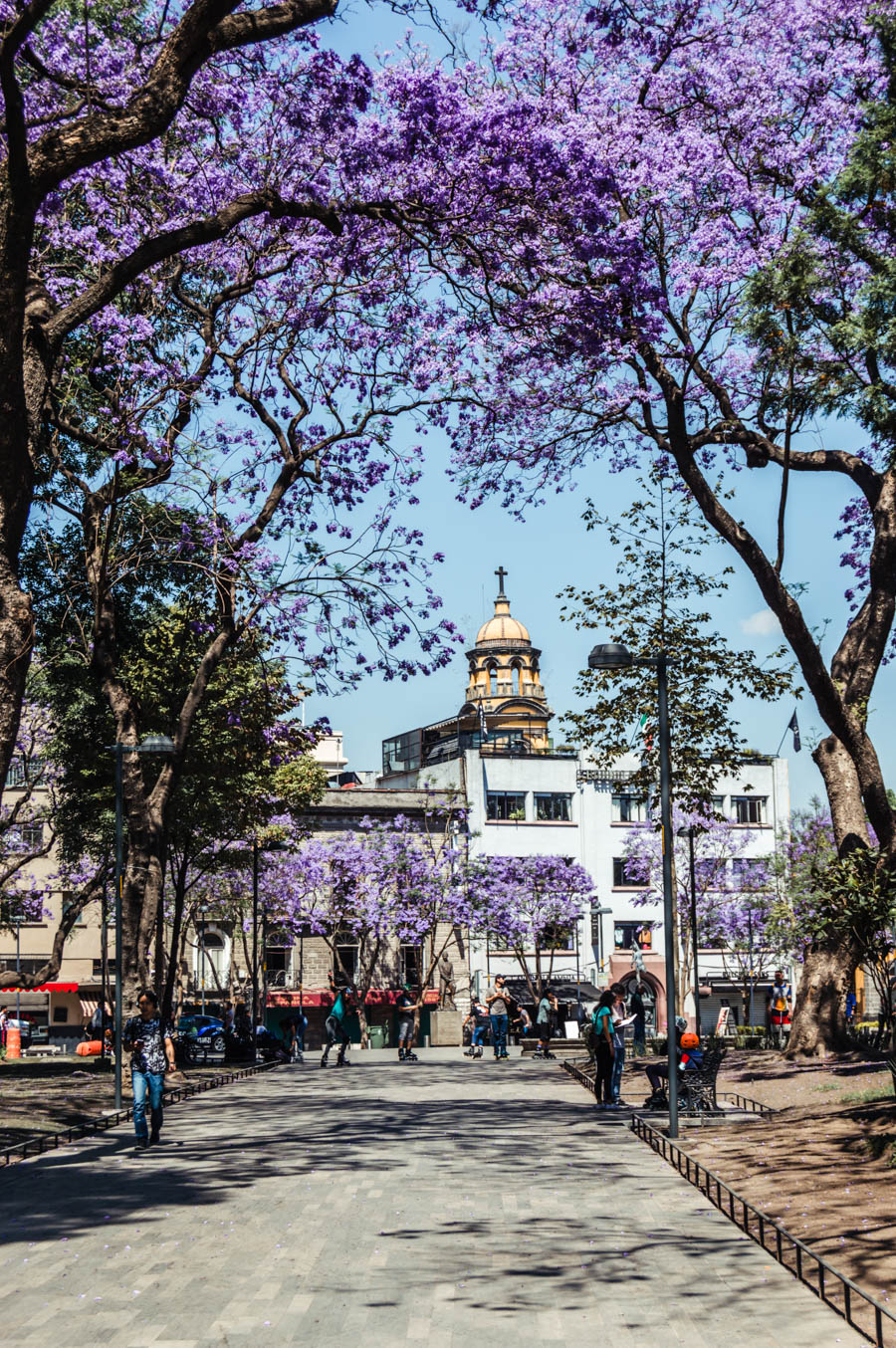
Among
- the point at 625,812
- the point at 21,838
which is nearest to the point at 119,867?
the point at 21,838

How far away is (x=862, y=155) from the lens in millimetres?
16562

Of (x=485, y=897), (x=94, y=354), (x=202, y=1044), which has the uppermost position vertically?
(x=94, y=354)

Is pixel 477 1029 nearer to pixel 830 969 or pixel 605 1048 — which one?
pixel 830 969

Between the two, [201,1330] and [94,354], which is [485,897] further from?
[201,1330]

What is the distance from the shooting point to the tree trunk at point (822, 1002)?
24.1m

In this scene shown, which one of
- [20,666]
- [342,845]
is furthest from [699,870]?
[20,666]

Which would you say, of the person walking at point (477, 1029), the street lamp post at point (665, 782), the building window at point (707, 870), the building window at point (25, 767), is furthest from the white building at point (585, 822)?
the street lamp post at point (665, 782)

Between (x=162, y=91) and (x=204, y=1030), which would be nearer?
(x=162, y=91)

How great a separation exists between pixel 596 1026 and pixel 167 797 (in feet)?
25.3

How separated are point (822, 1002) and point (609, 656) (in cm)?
960

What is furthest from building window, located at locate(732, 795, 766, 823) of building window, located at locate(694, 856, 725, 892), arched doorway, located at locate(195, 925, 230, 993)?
arched doorway, located at locate(195, 925, 230, 993)

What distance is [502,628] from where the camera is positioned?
10562cm

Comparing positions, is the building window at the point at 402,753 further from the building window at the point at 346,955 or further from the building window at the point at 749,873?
the building window at the point at 749,873

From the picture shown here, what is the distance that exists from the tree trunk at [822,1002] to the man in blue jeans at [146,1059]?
11958 millimetres
